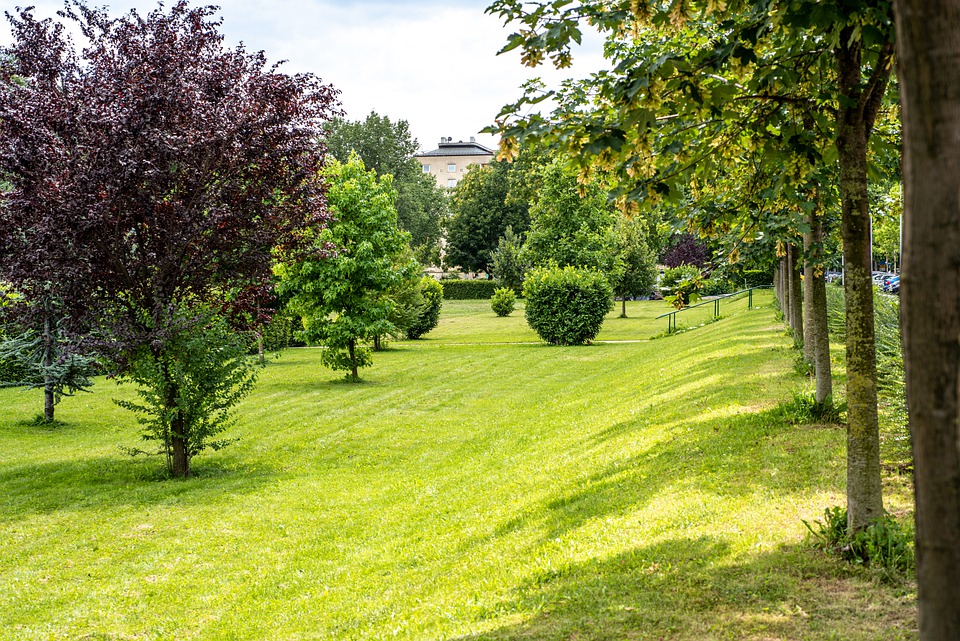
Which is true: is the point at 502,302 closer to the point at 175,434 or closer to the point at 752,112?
the point at 175,434

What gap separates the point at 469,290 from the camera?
214ft

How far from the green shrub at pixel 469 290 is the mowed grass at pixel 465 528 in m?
48.5

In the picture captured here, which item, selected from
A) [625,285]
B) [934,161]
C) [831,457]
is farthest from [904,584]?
[625,285]

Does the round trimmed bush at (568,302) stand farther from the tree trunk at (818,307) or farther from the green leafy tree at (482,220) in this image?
the green leafy tree at (482,220)

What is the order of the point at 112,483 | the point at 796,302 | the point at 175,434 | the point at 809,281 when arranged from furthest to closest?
the point at 796,302 < the point at 175,434 < the point at 112,483 < the point at 809,281

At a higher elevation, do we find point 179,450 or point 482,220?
point 482,220

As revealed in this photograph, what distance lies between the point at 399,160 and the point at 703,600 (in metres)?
71.2

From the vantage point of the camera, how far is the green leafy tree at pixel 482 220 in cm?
7156

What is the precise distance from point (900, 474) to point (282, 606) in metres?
5.12

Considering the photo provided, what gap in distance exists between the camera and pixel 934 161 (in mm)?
2100

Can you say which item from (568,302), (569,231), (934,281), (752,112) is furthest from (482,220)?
(934,281)

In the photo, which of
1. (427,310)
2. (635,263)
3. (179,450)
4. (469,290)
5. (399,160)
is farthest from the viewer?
(399,160)

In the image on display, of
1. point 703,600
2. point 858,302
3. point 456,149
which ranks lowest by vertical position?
point 703,600

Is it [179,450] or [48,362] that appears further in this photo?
[48,362]
